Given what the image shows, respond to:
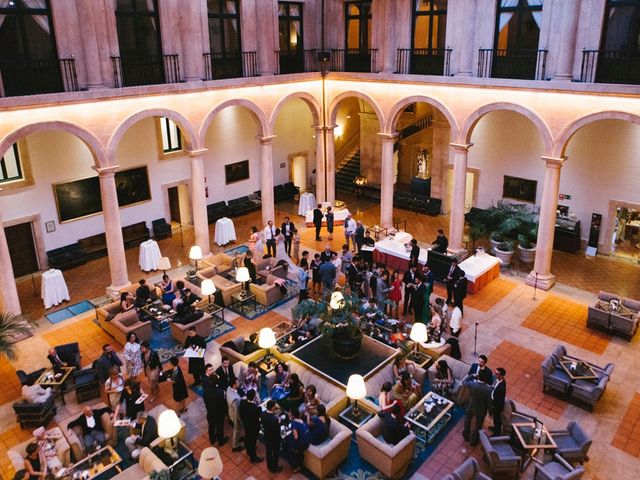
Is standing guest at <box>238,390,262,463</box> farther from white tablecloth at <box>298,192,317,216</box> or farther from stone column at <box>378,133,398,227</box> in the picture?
white tablecloth at <box>298,192,317,216</box>

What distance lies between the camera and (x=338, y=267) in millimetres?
17266

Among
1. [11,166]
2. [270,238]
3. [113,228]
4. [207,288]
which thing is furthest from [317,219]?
[11,166]

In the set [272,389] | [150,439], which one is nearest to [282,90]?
[272,389]

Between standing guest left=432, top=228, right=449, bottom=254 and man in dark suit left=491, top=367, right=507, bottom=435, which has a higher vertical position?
standing guest left=432, top=228, right=449, bottom=254

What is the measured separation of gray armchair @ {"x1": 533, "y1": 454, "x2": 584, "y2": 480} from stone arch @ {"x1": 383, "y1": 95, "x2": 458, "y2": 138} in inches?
439

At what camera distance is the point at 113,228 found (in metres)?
16.7

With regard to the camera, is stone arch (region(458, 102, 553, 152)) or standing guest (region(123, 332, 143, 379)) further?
stone arch (region(458, 102, 553, 152))

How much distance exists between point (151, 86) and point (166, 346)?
7402 mm

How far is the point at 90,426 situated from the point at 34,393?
1.81 metres

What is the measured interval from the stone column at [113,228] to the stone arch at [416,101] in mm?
9514

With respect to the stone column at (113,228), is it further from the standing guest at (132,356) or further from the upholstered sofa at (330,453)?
the upholstered sofa at (330,453)

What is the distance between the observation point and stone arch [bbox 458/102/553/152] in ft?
53.7

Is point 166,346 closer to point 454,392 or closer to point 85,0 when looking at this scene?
point 454,392

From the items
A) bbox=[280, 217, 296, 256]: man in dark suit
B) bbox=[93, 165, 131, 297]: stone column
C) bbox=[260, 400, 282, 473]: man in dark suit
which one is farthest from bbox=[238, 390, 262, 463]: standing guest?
bbox=[280, 217, 296, 256]: man in dark suit
